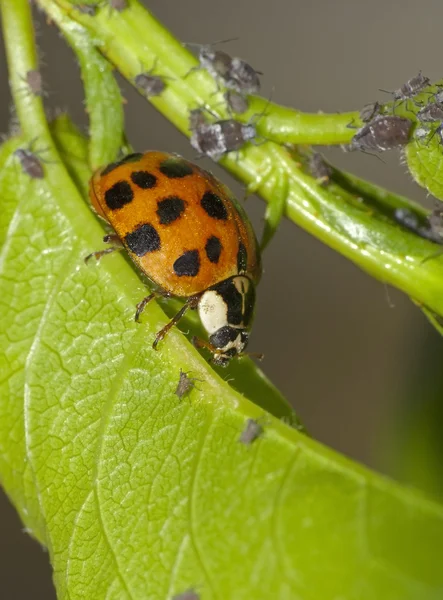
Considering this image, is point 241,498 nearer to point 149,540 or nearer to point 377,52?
point 149,540

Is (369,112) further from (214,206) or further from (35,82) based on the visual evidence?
(35,82)

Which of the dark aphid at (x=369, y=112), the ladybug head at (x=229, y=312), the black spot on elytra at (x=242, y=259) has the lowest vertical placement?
the ladybug head at (x=229, y=312)

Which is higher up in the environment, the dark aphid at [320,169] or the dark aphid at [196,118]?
the dark aphid at [196,118]

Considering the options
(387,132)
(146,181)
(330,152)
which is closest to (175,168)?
(146,181)

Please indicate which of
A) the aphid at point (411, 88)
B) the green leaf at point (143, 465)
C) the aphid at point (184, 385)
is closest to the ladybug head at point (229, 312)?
the green leaf at point (143, 465)

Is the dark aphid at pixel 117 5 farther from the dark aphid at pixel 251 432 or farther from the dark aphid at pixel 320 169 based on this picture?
the dark aphid at pixel 251 432

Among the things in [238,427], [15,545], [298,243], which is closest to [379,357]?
[298,243]

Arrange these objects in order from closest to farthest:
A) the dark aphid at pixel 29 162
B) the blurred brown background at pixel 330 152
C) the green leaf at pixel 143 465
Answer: the green leaf at pixel 143 465
the dark aphid at pixel 29 162
the blurred brown background at pixel 330 152

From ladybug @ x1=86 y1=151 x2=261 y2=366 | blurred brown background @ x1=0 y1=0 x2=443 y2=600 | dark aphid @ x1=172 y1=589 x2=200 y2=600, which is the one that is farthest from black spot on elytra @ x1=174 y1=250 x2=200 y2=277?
blurred brown background @ x1=0 y1=0 x2=443 y2=600

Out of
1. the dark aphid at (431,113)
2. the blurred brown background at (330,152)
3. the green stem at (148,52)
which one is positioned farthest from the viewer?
the blurred brown background at (330,152)
